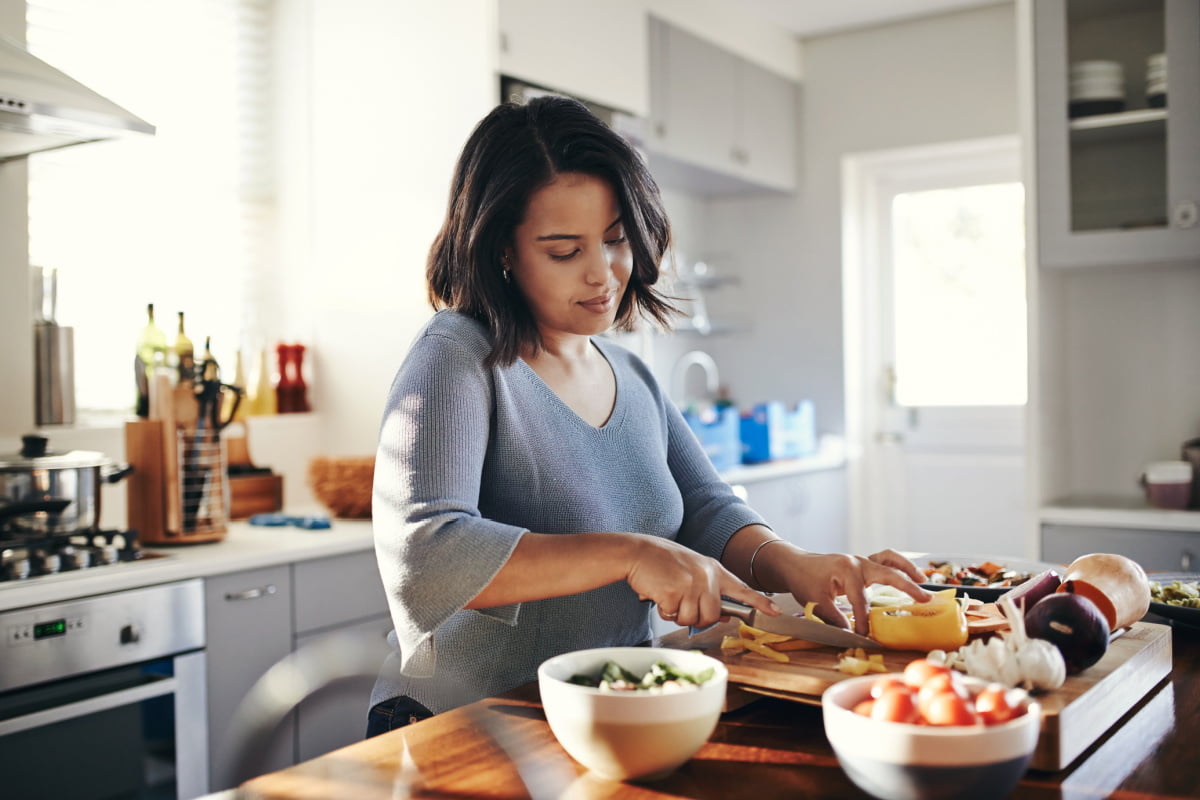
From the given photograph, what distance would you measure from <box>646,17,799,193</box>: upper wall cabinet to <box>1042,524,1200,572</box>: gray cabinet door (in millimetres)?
1772

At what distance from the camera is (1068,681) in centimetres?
95

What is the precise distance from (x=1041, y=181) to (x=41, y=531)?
2642 millimetres

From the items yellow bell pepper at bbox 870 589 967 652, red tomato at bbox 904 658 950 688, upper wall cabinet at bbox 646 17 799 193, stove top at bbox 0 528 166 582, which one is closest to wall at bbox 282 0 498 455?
upper wall cabinet at bbox 646 17 799 193

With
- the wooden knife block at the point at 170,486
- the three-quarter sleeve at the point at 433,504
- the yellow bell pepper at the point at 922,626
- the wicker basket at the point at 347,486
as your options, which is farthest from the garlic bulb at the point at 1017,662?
the wicker basket at the point at 347,486

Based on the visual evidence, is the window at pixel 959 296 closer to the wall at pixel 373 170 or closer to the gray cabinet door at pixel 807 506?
the gray cabinet door at pixel 807 506

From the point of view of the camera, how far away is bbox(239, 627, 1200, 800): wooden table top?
83cm

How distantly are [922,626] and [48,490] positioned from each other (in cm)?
168

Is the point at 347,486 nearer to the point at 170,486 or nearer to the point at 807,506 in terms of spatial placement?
the point at 170,486

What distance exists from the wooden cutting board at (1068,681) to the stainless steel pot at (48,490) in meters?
1.39

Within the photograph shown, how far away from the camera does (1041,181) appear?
9.70 ft

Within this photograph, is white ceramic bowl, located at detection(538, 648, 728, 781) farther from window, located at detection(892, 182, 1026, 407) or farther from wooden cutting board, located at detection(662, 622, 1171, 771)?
window, located at detection(892, 182, 1026, 407)

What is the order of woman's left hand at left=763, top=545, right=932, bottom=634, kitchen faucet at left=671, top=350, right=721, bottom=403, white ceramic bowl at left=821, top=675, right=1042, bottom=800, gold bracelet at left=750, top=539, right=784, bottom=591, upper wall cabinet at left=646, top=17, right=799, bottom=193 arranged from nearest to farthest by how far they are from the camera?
white ceramic bowl at left=821, top=675, right=1042, bottom=800
woman's left hand at left=763, top=545, right=932, bottom=634
gold bracelet at left=750, top=539, right=784, bottom=591
upper wall cabinet at left=646, top=17, right=799, bottom=193
kitchen faucet at left=671, top=350, right=721, bottom=403

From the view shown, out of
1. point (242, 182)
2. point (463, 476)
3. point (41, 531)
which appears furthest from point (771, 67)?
point (463, 476)

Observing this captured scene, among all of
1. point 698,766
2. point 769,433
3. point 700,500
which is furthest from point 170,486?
point 769,433
